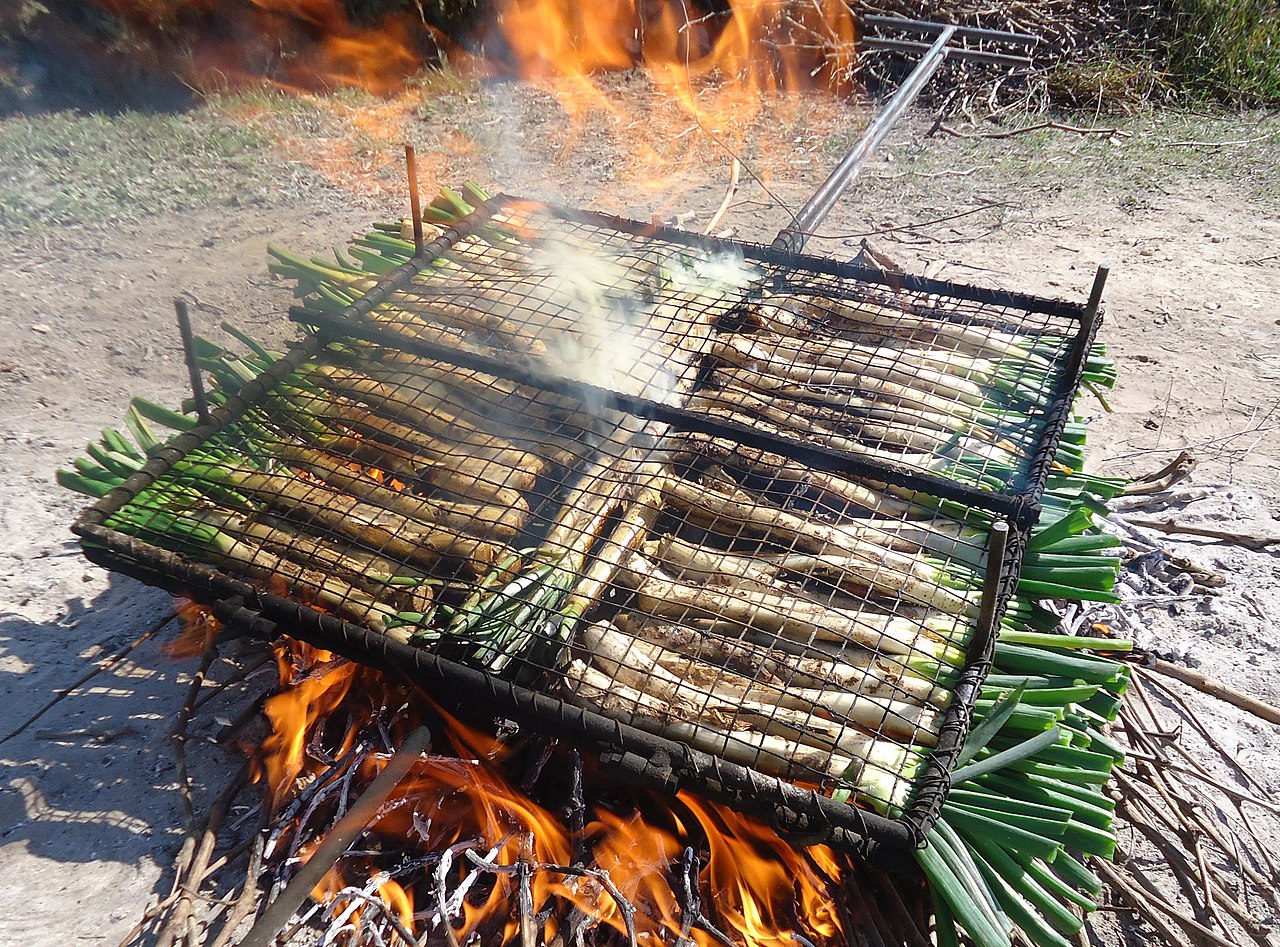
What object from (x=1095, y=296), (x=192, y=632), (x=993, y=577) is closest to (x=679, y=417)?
(x=993, y=577)

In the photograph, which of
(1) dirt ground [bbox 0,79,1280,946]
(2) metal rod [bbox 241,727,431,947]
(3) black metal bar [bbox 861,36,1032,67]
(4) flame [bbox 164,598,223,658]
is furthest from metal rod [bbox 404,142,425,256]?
(3) black metal bar [bbox 861,36,1032,67]

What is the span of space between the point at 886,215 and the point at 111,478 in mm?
5984

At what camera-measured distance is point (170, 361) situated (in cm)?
518

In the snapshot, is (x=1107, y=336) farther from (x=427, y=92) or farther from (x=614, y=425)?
(x=427, y=92)

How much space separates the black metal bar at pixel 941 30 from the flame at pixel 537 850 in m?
7.66

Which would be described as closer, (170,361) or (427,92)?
(170,361)

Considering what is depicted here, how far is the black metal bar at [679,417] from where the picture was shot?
10.1 ft

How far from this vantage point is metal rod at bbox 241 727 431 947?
2260 mm

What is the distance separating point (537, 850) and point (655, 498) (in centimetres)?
122

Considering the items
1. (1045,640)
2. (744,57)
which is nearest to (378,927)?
(1045,640)

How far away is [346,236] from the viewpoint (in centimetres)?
672

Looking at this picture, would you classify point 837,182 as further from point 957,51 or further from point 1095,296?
point 957,51

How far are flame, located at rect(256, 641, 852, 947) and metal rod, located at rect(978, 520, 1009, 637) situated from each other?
0.81 meters

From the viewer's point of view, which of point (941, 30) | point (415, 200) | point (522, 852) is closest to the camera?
point (522, 852)
